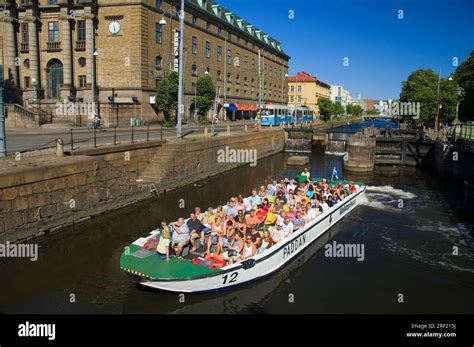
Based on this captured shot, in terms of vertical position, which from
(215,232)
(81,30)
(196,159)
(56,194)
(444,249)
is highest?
(81,30)

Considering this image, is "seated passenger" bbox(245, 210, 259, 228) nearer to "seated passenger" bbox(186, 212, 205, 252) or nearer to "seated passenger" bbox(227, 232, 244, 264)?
"seated passenger" bbox(227, 232, 244, 264)

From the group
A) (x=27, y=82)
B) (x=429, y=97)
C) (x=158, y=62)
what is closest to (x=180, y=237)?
(x=158, y=62)

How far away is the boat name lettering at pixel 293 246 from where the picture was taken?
12.5 metres

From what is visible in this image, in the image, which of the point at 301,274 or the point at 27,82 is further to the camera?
the point at 27,82

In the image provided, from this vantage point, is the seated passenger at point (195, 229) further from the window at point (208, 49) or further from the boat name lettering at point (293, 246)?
the window at point (208, 49)

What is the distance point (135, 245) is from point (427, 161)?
33.2 meters

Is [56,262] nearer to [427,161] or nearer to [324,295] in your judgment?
[324,295]

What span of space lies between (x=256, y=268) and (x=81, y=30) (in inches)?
1504

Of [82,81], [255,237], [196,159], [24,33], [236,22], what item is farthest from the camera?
[236,22]

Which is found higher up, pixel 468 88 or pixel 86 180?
pixel 468 88

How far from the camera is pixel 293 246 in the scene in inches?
512

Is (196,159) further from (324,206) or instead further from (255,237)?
(255,237)

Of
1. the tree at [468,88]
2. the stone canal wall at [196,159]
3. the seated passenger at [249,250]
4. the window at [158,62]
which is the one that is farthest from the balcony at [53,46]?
the tree at [468,88]
